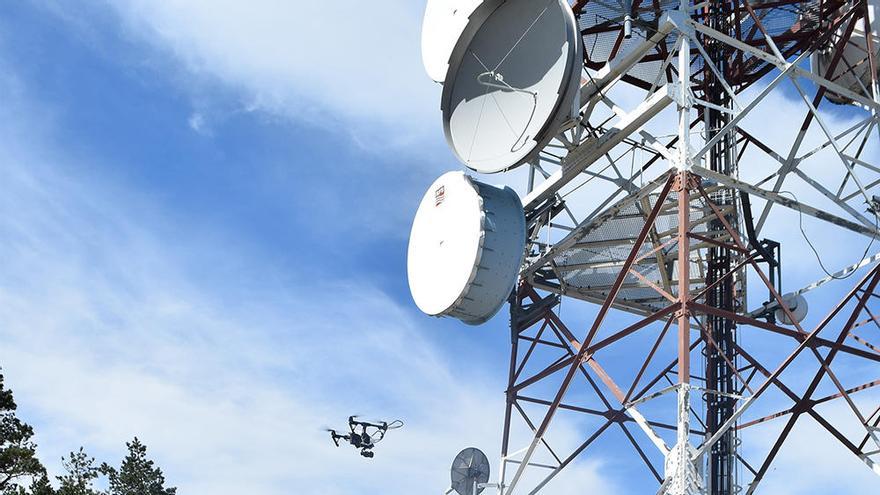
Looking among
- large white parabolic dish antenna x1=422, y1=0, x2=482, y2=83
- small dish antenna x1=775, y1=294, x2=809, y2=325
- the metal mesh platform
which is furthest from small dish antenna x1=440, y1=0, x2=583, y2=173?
small dish antenna x1=775, y1=294, x2=809, y2=325

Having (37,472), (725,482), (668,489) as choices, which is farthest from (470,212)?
(37,472)

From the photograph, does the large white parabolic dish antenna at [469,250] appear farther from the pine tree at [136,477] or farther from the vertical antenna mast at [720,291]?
the pine tree at [136,477]

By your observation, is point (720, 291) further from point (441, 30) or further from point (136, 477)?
point (136, 477)

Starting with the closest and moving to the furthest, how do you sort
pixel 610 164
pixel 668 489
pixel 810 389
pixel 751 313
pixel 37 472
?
pixel 668 489
pixel 810 389
pixel 610 164
pixel 751 313
pixel 37 472

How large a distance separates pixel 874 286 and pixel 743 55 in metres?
8.93

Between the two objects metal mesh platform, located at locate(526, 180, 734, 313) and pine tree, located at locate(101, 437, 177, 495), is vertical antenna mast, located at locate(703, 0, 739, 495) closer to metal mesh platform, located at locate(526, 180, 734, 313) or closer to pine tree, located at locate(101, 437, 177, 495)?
metal mesh platform, located at locate(526, 180, 734, 313)

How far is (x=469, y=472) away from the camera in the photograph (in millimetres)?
35969

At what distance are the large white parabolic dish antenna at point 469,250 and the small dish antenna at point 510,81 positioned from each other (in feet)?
3.24

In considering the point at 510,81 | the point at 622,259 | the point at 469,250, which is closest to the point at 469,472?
the point at 469,250

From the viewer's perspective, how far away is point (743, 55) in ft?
121

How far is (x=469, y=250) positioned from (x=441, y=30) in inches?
308

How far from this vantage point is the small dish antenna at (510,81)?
29906 millimetres

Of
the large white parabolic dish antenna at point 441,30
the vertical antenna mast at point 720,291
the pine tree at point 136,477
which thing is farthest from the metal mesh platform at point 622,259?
the pine tree at point 136,477

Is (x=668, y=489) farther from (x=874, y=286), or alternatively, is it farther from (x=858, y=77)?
(x=858, y=77)
